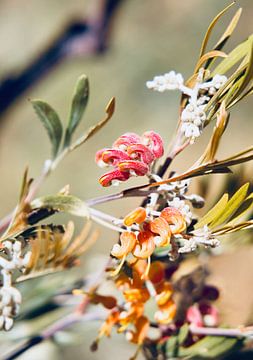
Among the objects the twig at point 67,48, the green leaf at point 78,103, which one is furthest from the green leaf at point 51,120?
the twig at point 67,48

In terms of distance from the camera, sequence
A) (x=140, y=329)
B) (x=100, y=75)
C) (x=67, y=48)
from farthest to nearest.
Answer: (x=100, y=75) < (x=67, y=48) < (x=140, y=329)

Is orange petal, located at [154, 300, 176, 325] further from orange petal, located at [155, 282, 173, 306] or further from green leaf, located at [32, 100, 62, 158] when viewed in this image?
green leaf, located at [32, 100, 62, 158]

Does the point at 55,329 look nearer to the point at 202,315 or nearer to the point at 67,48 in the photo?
the point at 202,315

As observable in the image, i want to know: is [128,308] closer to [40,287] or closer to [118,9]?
[40,287]

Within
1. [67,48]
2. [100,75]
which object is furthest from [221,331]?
[100,75]

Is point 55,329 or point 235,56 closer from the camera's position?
point 235,56

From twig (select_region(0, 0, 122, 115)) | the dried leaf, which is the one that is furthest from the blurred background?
the dried leaf

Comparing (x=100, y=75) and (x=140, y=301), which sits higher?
(x=100, y=75)
